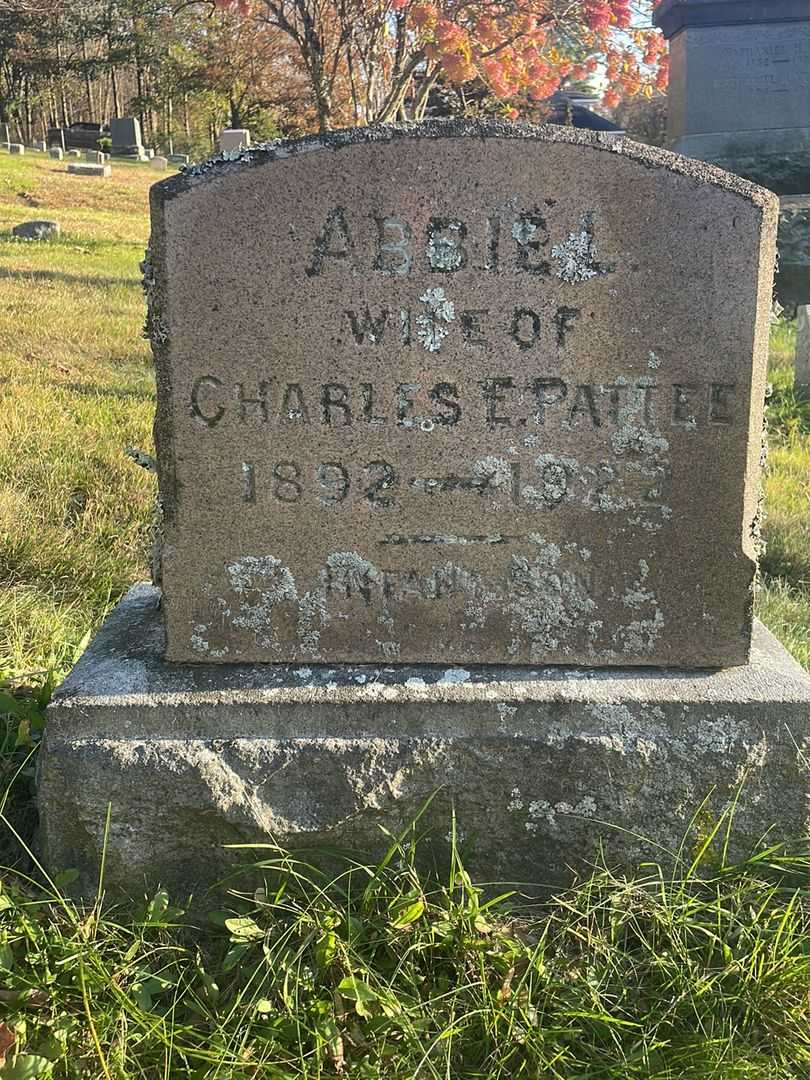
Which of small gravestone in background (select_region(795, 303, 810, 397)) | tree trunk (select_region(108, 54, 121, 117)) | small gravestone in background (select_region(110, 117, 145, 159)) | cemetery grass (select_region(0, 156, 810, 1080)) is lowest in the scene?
cemetery grass (select_region(0, 156, 810, 1080))

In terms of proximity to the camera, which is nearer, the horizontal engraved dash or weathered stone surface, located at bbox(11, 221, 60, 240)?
the horizontal engraved dash

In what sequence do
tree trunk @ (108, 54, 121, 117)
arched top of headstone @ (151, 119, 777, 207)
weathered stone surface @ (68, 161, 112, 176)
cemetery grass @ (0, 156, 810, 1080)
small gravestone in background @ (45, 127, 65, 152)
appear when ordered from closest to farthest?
cemetery grass @ (0, 156, 810, 1080)
arched top of headstone @ (151, 119, 777, 207)
weathered stone surface @ (68, 161, 112, 176)
small gravestone in background @ (45, 127, 65, 152)
tree trunk @ (108, 54, 121, 117)

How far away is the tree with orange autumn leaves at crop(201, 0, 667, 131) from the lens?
20.0ft

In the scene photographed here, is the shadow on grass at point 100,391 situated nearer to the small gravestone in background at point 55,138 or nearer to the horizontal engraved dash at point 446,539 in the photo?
the horizontal engraved dash at point 446,539

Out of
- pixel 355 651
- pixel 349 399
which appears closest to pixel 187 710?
pixel 355 651

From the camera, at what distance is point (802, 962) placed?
176cm

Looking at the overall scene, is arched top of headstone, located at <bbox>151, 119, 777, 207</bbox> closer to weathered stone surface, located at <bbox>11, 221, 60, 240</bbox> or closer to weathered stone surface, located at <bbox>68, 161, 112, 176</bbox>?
weathered stone surface, located at <bbox>11, 221, 60, 240</bbox>

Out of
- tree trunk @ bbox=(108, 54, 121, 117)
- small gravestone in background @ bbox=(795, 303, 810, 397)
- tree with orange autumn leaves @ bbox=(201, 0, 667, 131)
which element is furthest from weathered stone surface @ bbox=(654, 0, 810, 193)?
tree trunk @ bbox=(108, 54, 121, 117)

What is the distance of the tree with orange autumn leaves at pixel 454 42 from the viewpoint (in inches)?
239

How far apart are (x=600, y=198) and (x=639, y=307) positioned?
22 cm

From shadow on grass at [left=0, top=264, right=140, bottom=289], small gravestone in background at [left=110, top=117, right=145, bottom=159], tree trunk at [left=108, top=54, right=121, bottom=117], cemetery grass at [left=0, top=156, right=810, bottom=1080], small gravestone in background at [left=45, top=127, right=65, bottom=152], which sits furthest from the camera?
tree trunk at [left=108, top=54, right=121, bottom=117]

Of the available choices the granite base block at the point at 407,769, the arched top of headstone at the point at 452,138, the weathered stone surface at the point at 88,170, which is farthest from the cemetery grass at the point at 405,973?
the weathered stone surface at the point at 88,170

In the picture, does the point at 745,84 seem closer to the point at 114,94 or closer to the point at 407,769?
the point at 407,769

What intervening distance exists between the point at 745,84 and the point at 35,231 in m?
8.28
